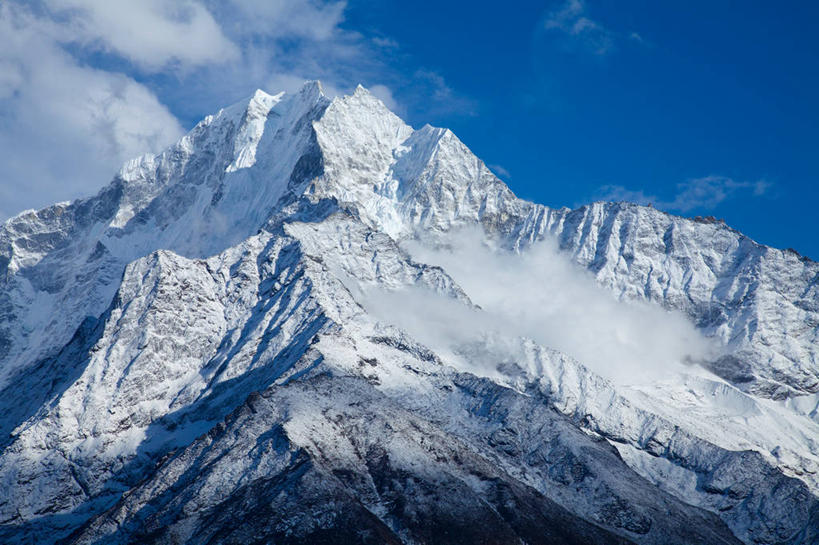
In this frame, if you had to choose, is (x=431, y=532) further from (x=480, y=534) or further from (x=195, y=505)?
(x=195, y=505)

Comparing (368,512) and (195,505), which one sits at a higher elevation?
(368,512)

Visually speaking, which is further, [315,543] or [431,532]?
[431,532]

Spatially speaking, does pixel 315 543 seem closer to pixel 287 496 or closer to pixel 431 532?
pixel 287 496

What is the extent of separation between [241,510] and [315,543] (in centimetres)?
1931

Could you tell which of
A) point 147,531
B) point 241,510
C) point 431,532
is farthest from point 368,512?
point 147,531

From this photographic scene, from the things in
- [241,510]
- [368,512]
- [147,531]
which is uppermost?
[368,512]

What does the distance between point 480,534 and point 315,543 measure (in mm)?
36258

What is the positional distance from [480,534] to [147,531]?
68.0 metres

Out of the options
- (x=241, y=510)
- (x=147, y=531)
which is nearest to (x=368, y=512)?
(x=241, y=510)

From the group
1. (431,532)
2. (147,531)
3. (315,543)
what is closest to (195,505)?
(147,531)

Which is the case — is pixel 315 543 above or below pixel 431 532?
below

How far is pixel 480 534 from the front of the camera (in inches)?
7800

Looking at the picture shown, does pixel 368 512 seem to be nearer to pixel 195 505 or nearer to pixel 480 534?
pixel 480 534

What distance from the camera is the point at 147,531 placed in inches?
7692
